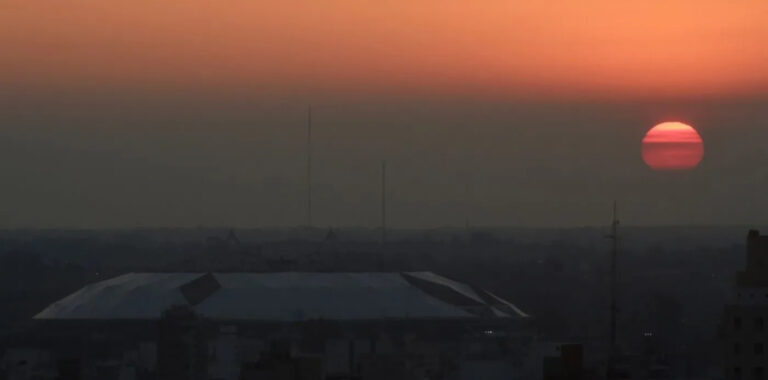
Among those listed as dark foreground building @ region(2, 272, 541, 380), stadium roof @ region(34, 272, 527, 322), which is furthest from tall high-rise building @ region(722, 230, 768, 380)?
stadium roof @ region(34, 272, 527, 322)

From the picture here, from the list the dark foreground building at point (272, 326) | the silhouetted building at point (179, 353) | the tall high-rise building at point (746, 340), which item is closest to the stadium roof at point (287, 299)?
the dark foreground building at point (272, 326)

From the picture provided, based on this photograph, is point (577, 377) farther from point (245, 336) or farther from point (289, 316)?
point (289, 316)

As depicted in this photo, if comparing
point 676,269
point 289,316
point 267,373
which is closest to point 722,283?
point 676,269

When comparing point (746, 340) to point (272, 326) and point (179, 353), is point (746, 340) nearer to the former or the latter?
point (179, 353)

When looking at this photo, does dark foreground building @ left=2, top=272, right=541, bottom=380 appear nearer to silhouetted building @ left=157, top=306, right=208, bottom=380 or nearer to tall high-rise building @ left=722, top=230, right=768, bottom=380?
silhouetted building @ left=157, top=306, right=208, bottom=380

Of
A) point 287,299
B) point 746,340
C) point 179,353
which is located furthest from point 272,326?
point 746,340

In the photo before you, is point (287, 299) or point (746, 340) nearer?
point (746, 340)

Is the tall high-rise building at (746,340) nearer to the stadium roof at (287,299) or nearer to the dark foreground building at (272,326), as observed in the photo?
the dark foreground building at (272,326)
